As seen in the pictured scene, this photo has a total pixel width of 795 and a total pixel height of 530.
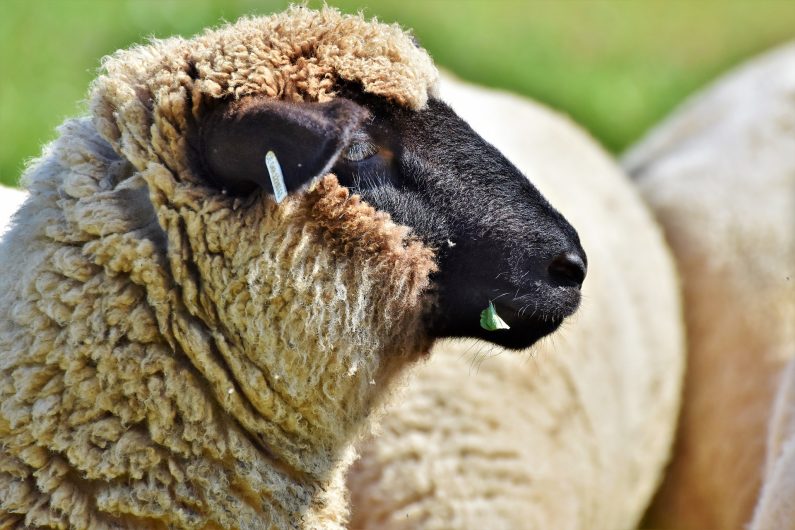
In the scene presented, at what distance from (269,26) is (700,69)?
9.59 m

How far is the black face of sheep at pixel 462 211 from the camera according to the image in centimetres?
262

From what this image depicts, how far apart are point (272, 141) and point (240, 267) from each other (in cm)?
33

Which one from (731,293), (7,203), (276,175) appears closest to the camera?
(276,175)

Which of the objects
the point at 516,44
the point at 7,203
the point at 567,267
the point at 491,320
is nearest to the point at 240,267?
the point at 491,320

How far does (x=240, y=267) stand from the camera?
8.33ft

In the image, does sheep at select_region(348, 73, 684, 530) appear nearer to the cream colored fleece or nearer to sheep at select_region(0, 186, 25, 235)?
the cream colored fleece

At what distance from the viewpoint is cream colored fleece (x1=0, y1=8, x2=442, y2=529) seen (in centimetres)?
247

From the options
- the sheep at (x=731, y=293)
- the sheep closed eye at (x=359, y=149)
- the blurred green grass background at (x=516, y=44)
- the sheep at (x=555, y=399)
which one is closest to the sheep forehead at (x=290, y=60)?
the sheep closed eye at (x=359, y=149)

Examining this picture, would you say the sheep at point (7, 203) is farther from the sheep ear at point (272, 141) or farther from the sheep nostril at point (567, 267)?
the sheep nostril at point (567, 267)

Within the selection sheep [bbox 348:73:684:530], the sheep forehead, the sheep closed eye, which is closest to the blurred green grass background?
the sheep forehead

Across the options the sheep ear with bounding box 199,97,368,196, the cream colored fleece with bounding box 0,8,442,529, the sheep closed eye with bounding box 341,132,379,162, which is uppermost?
the sheep closed eye with bounding box 341,132,379,162

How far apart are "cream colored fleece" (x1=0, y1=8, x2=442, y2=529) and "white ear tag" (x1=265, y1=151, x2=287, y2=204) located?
0.14 metres

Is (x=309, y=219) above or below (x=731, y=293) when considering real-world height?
below

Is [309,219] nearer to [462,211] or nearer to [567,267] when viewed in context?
[462,211]
